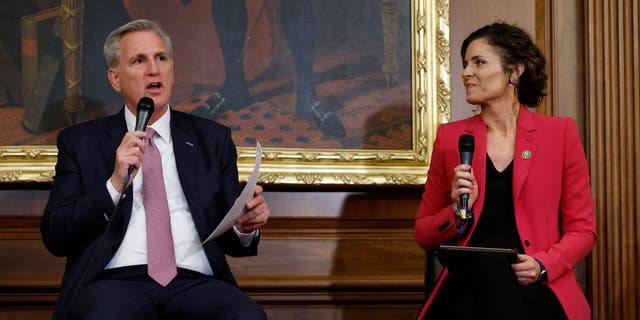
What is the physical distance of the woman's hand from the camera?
268 centimetres

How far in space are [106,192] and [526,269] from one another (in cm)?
139

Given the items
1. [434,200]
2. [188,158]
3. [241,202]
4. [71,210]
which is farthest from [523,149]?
[71,210]

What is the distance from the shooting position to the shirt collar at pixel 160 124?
9.63 feet

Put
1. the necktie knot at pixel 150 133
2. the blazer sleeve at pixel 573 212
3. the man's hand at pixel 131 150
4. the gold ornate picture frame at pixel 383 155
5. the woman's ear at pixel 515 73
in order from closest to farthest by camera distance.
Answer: the man's hand at pixel 131 150 → the blazer sleeve at pixel 573 212 → the necktie knot at pixel 150 133 → the woman's ear at pixel 515 73 → the gold ornate picture frame at pixel 383 155

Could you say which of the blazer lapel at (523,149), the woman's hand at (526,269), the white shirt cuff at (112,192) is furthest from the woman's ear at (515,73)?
the white shirt cuff at (112,192)

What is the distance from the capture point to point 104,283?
2.58 meters

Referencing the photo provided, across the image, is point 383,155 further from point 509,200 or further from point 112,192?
point 112,192

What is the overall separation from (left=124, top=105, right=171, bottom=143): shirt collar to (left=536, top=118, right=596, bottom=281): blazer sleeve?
1.39 m

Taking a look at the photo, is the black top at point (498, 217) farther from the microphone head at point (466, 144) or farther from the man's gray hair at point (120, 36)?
the man's gray hair at point (120, 36)

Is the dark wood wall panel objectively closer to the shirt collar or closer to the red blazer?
the red blazer

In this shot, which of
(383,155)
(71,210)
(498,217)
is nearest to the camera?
(71,210)

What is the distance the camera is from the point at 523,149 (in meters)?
2.94

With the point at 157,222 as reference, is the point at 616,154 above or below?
above

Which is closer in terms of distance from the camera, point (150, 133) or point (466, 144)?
point (466, 144)
